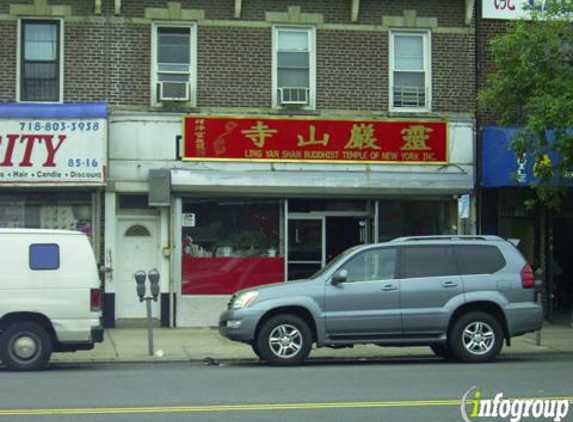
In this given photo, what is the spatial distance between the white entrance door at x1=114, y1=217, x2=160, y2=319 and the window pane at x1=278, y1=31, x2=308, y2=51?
14.8ft

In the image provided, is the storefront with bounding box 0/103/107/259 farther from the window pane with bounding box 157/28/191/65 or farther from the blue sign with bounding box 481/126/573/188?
the blue sign with bounding box 481/126/573/188

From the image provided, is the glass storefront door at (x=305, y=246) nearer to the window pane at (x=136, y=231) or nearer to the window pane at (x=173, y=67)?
the window pane at (x=136, y=231)

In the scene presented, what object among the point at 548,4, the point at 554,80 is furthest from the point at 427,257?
the point at 548,4

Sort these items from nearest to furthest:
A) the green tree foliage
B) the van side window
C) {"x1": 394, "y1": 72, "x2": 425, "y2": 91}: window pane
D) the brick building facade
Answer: the van side window < the green tree foliage < the brick building facade < {"x1": 394, "y1": 72, "x2": 425, "y2": 91}: window pane

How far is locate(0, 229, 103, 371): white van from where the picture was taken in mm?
11703

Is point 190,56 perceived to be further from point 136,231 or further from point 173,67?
point 136,231

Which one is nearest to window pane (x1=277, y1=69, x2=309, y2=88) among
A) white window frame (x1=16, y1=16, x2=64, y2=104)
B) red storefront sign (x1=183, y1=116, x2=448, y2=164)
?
red storefront sign (x1=183, y1=116, x2=448, y2=164)

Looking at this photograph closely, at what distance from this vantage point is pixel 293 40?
17906 millimetres

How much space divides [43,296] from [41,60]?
7.04 metres

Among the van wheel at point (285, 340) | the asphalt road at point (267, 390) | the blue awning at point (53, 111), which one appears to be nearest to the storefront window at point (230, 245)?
the blue awning at point (53, 111)

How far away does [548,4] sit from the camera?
48.5 ft

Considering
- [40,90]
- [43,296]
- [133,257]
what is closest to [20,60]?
[40,90]

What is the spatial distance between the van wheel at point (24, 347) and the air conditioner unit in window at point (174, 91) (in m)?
6.76

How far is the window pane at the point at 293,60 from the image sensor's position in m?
17.8
